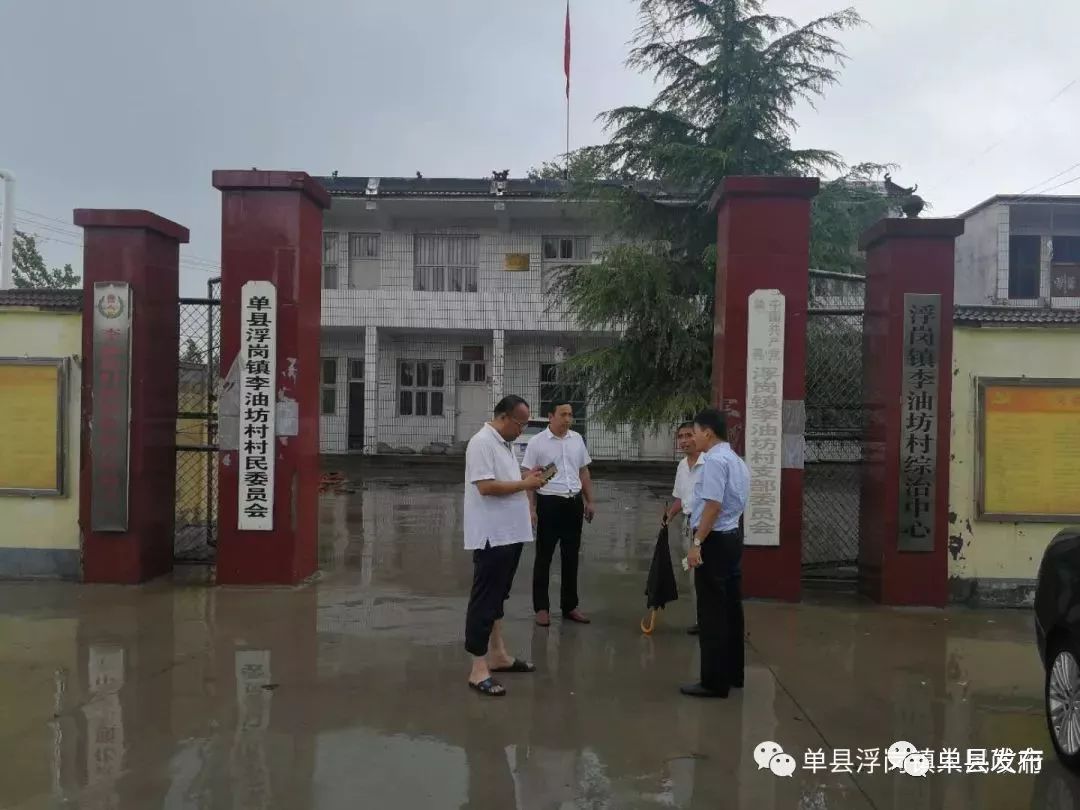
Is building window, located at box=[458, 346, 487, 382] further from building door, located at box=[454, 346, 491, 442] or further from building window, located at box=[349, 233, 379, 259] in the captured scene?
building window, located at box=[349, 233, 379, 259]

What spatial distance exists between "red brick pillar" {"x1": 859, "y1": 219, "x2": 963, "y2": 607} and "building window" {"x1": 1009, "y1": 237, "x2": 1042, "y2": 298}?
15435mm

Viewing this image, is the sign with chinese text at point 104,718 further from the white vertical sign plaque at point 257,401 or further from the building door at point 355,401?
the building door at point 355,401

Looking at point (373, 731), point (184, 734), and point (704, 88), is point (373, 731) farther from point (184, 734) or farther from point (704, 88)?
point (704, 88)

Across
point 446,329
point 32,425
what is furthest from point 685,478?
point 446,329

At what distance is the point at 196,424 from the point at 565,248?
13.4m

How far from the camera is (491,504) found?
15.9 ft

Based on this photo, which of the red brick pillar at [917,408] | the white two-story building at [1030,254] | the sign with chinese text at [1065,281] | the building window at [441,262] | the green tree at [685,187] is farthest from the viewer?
the building window at [441,262]

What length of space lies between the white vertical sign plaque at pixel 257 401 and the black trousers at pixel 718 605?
385 cm

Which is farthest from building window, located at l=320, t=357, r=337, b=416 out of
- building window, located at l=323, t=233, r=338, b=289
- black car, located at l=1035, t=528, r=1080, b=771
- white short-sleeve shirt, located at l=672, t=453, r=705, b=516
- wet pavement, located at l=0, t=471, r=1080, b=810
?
black car, located at l=1035, t=528, r=1080, b=771

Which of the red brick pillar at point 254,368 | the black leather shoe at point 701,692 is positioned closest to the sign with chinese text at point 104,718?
the red brick pillar at point 254,368

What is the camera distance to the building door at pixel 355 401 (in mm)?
21656

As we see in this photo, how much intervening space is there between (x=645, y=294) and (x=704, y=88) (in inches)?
121

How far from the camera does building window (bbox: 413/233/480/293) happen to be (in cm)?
2083

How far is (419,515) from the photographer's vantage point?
11.9 m
